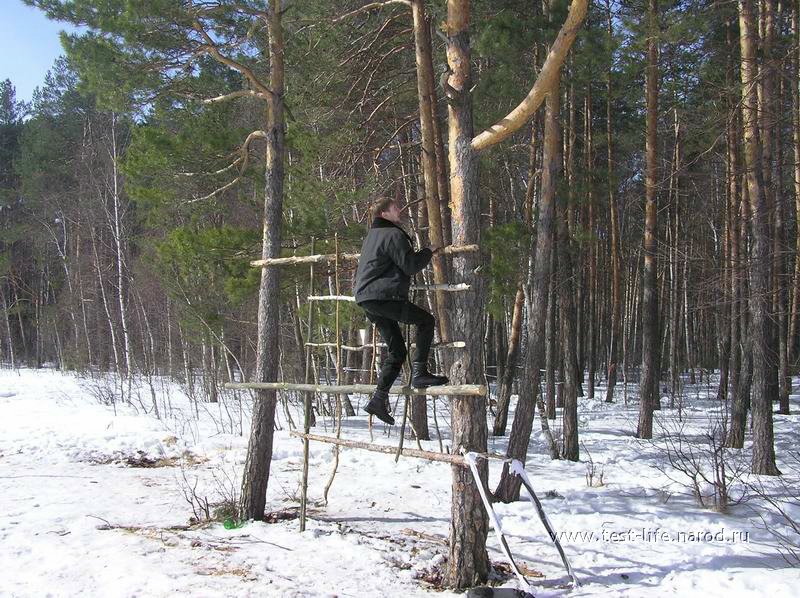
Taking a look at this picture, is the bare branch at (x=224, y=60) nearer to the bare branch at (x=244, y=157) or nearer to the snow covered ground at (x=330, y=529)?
the bare branch at (x=244, y=157)

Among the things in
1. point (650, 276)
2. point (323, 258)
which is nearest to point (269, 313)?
point (323, 258)

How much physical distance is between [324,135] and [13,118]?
39.6 meters

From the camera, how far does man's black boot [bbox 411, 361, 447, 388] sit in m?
4.73

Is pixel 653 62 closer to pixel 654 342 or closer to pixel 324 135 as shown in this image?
pixel 654 342

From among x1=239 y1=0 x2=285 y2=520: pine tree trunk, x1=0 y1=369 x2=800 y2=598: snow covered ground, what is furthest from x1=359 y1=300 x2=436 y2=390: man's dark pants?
x1=239 y1=0 x2=285 y2=520: pine tree trunk

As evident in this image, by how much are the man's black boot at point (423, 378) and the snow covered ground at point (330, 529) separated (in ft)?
5.52

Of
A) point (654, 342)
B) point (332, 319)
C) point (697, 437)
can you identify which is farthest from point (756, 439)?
point (332, 319)

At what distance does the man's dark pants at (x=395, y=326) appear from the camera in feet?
15.4

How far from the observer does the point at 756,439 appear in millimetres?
9578

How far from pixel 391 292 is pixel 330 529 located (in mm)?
3265

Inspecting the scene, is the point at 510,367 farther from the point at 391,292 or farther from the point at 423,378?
the point at 391,292

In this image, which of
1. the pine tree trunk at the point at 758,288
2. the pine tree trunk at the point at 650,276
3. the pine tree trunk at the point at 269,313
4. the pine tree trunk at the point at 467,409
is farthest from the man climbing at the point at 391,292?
the pine tree trunk at the point at 650,276

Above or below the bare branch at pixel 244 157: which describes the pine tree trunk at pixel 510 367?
below

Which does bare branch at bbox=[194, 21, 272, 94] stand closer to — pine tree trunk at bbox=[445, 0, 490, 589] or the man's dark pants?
pine tree trunk at bbox=[445, 0, 490, 589]
